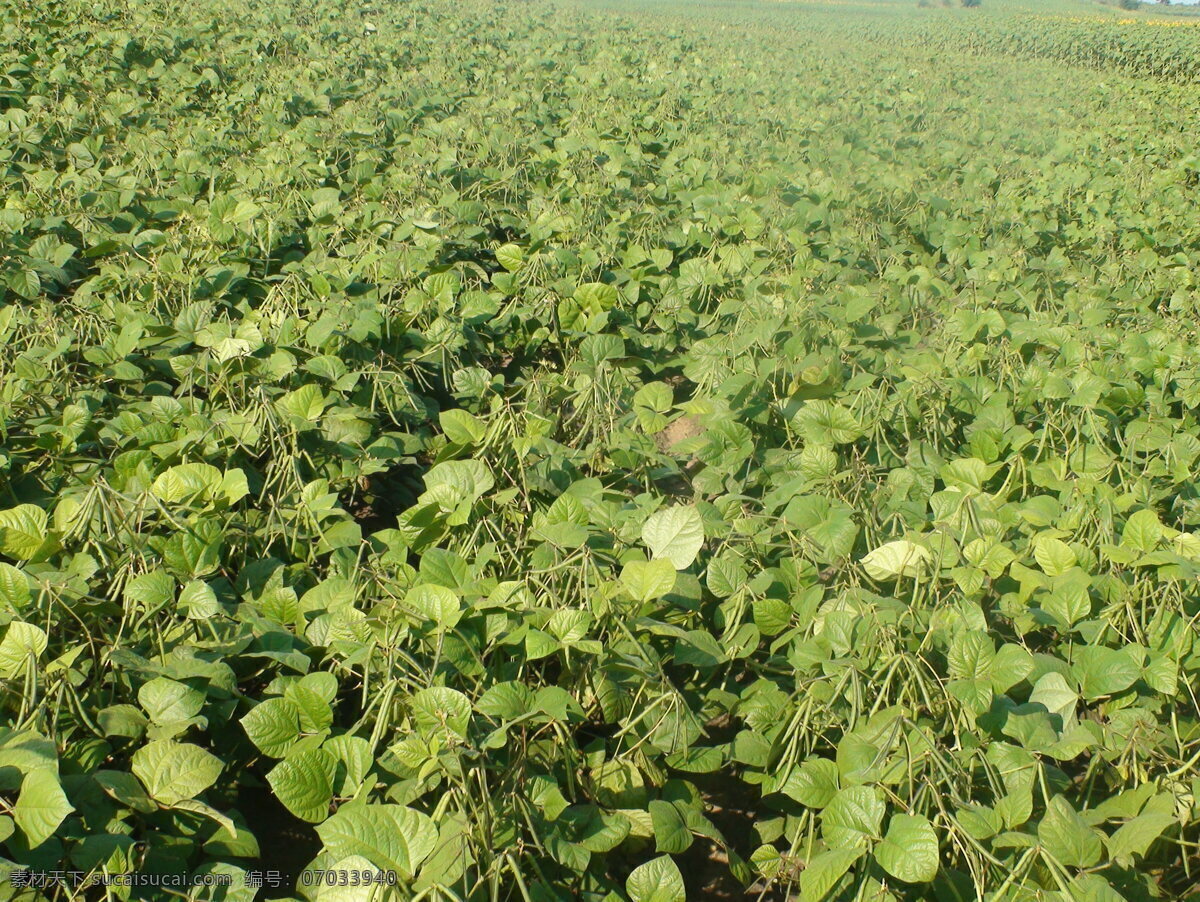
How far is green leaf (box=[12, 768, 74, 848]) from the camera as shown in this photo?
109 cm

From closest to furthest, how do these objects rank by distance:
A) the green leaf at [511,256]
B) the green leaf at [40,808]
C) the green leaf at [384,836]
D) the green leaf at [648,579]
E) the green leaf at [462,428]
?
the green leaf at [40,808] < the green leaf at [384,836] < the green leaf at [648,579] < the green leaf at [462,428] < the green leaf at [511,256]

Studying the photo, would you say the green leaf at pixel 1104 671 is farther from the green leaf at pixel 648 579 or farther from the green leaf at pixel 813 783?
the green leaf at pixel 648 579

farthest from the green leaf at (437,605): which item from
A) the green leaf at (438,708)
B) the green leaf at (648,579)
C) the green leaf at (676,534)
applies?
the green leaf at (676,534)

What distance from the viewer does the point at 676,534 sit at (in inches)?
72.2

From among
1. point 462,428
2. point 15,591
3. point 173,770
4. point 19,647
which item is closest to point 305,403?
point 462,428

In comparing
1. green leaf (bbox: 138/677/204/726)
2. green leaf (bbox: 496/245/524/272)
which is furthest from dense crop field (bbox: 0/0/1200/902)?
green leaf (bbox: 496/245/524/272)

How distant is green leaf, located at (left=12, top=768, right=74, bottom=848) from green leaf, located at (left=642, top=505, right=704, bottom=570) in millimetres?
1087

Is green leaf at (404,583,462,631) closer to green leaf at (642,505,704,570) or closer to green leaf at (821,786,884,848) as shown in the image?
green leaf at (642,505,704,570)

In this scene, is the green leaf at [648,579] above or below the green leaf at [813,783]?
above

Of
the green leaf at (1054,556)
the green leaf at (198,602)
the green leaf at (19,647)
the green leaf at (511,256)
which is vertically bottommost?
the green leaf at (1054,556)

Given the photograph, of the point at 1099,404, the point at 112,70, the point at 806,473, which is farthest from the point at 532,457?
the point at 112,70

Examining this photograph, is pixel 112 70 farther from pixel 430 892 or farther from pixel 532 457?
pixel 430 892

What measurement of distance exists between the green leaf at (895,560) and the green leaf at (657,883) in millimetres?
867

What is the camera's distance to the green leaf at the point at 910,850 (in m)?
1.23
